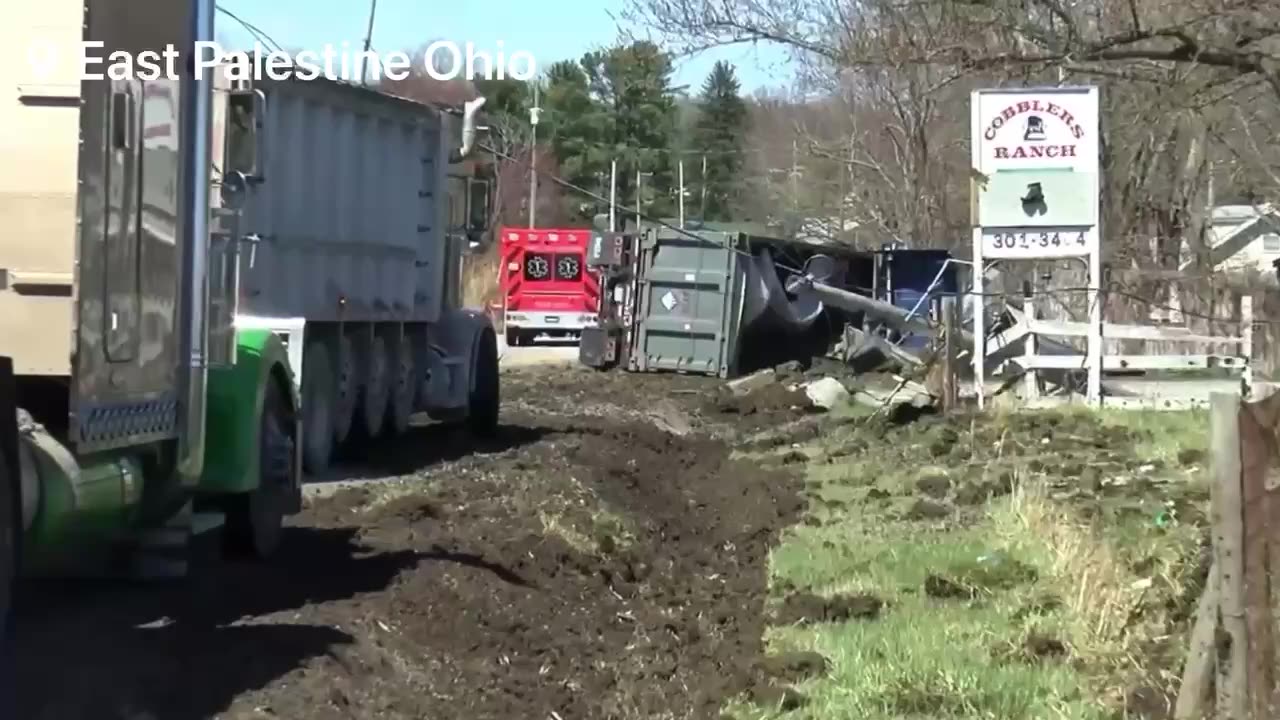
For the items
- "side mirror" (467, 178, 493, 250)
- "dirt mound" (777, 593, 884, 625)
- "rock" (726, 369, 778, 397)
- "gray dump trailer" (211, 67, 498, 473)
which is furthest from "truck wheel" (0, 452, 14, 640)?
"rock" (726, 369, 778, 397)

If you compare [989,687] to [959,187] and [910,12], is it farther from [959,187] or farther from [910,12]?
[959,187]

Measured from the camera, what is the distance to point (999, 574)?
Result: 38.9 feet

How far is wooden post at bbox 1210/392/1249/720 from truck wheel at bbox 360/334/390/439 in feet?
44.0

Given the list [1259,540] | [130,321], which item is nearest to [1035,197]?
[130,321]

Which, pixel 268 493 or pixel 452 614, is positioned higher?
pixel 268 493

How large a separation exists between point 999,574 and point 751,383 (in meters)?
18.0

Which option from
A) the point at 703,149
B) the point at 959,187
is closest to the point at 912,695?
the point at 959,187

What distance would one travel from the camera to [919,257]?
1614 inches

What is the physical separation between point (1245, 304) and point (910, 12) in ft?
42.1

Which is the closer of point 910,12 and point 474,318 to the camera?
point 910,12

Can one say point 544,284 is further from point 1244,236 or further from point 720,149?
point 720,149

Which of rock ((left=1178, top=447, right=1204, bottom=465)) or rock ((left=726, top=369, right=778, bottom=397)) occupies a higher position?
rock ((left=726, top=369, right=778, bottom=397))

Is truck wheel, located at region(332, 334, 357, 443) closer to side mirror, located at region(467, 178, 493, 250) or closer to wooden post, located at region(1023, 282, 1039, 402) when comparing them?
side mirror, located at region(467, 178, 493, 250)

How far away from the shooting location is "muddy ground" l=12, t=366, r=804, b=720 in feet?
→ 27.2
